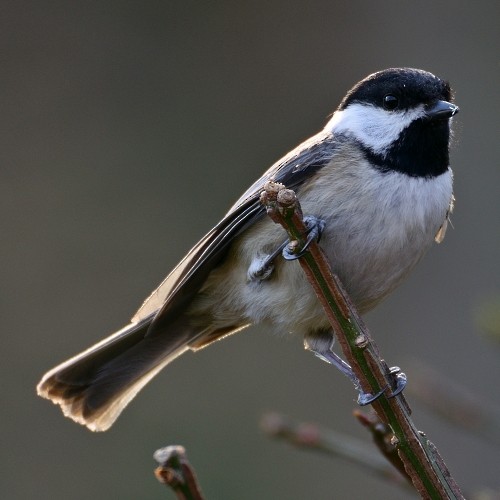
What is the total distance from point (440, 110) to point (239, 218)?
0.60m

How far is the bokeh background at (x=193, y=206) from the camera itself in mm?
5000

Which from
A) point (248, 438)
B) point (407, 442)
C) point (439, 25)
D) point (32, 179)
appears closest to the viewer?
point (407, 442)

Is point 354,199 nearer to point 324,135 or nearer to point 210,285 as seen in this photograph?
point 324,135

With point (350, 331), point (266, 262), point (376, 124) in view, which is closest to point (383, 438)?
point (350, 331)

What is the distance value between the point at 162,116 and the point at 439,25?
181 cm

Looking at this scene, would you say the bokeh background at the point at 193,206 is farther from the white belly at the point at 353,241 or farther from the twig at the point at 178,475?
the twig at the point at 178,475

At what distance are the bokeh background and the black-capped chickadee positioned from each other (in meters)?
1.93

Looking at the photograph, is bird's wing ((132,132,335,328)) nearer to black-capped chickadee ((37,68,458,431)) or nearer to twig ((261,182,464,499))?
black-capped chickadee ((37,68,458,431))

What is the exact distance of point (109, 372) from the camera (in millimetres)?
2795

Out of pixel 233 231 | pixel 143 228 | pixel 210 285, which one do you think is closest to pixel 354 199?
pixel 233 231

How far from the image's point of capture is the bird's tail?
8.76 feet

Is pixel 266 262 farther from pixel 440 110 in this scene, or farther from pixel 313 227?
pixel 440 110

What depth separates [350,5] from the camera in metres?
6.35

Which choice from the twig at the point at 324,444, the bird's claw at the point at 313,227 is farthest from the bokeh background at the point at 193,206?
the twig at the point at 324,444
